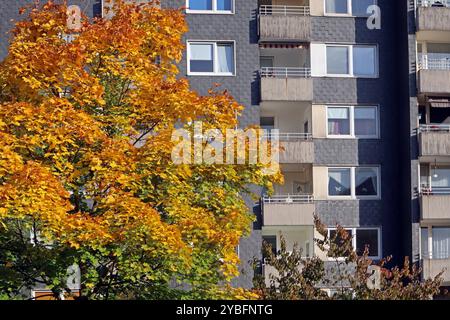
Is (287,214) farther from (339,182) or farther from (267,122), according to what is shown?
(267,122)

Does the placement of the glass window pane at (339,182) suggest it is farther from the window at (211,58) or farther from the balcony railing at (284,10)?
the balcony railing at (284,10)

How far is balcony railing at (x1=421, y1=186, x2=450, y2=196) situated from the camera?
3816cm

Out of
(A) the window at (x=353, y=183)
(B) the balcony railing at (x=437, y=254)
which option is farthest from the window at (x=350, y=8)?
(B) the balcony railing at (x=437, y=254)

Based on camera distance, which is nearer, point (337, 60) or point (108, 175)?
point (108, 175)

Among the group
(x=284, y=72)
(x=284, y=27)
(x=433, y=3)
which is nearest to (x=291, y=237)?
(x=284, y=72)

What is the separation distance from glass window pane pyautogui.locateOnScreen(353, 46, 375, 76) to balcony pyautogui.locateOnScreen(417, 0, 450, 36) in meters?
2.10

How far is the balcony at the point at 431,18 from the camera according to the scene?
3812cm

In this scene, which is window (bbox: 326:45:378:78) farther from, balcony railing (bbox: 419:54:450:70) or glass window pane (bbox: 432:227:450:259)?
glass window pane (bbox: 432:227:450:259)

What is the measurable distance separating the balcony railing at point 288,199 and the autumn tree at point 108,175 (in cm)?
1458

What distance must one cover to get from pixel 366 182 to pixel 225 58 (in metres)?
7.24

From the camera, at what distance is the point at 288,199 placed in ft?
123

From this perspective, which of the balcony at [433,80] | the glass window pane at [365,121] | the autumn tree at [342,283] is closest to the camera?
the autumn tree at [342,283]

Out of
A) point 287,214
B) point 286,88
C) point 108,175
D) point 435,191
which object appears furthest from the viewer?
point 435,191
